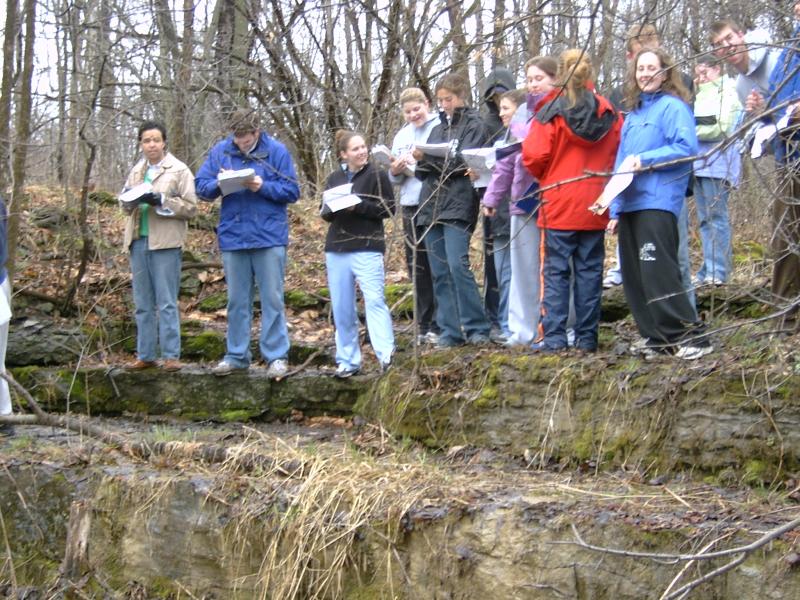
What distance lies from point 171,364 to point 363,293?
1.94m

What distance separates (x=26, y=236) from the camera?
1164 centimetres

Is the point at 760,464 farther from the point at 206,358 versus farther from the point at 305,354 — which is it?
the point at 206,358

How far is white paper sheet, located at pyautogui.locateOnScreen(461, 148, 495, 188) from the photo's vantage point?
713cm

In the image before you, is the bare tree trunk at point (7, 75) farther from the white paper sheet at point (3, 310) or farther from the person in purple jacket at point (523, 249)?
the person in purple jacket at point (523, 249)

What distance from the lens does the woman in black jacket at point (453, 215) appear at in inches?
287

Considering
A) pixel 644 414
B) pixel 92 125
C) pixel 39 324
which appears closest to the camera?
pixel 644 414

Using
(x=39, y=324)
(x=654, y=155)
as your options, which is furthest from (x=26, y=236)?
(x=654, y=155)

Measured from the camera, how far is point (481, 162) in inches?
283

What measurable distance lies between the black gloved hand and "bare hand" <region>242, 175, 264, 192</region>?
77cm

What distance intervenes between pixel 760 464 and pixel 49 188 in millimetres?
10881

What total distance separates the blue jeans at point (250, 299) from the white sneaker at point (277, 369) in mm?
43

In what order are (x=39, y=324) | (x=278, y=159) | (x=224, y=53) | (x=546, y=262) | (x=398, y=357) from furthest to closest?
1. (x=224, y=53)
2. (x=39, y=324)
3. (x=278, y=159)
4. (x=398, y=357)
5. (x=546, y=262)

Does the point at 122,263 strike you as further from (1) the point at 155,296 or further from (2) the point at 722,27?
(2) the point at 722,27

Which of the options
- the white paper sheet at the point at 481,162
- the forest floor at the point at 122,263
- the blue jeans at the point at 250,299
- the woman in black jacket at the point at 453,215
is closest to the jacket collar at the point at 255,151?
the blue jeans at the point at 250,299
